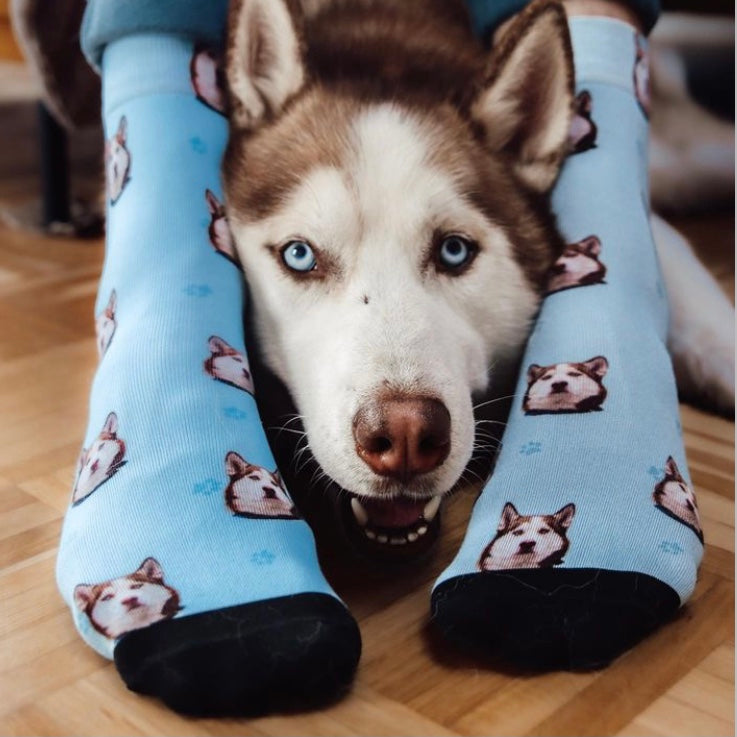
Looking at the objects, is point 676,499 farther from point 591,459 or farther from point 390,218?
point 390,218

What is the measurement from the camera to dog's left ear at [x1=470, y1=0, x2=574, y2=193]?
3.69 feet

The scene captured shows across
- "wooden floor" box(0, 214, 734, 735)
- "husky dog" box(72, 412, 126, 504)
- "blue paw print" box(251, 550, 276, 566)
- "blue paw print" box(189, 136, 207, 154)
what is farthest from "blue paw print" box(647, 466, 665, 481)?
"blue paw print" box(189, 136, 207, 154)

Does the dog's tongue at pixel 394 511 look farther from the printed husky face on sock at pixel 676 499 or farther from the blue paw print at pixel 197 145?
the blue paw print at pixel 197 145

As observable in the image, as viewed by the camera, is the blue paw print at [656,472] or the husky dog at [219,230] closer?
the blue paw print at [656,472]

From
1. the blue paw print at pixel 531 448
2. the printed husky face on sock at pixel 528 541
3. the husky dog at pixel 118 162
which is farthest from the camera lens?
the husky dog at pixel 118 162

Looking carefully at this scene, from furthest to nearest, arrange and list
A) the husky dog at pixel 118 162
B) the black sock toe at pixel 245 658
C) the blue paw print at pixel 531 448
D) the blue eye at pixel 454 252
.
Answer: the husky dog at pixel 118 162
the blue eye at pixel 454 252
the blue paw print at pixel 531 448
the black sock toe at pixel 245 658

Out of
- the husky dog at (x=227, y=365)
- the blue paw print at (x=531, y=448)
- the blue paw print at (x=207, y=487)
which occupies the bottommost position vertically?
the blue paw print at (x=207, y=487)

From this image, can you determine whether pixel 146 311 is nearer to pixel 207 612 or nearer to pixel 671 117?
pixel 207 612

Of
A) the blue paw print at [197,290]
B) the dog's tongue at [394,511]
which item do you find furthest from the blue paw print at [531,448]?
the blue paw print at [197,290]

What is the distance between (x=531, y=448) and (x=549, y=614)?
189 millimetres

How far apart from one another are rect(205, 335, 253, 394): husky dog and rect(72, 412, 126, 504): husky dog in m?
0.10

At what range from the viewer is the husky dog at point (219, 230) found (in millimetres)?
1113

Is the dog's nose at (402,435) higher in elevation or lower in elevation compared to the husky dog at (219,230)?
lower

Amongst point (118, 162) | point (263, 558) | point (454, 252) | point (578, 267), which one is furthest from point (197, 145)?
point (263, 558)
